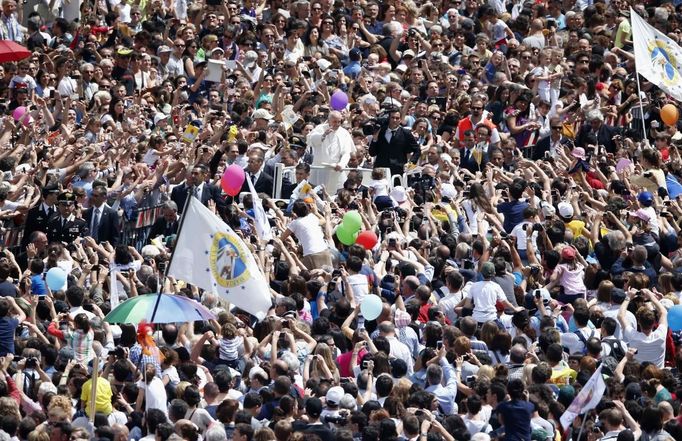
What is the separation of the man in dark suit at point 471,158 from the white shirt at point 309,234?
3.99 metres

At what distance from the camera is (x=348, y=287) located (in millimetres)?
19891

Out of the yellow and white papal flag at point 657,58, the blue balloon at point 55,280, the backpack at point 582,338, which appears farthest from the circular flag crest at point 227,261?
the yellow and white papal flag at point 657,58

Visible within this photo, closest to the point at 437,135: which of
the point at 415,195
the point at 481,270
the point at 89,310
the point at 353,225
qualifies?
the point at 415,195

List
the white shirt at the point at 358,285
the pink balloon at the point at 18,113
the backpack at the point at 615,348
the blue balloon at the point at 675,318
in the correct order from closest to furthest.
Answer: the backpack at the point at 615,348 → the blue balloon at the point at 675,318 → the white shirt at the point at 358,285 → the pink balloon at the point at 18,113

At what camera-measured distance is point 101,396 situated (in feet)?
54.2

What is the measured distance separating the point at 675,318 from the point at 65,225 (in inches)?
261

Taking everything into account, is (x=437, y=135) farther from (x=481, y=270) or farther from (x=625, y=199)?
(x=481, y=270)

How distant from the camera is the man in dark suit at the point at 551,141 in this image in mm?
26234

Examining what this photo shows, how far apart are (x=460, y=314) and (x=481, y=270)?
66 centimetres

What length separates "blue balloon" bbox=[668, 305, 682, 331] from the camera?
767 inches

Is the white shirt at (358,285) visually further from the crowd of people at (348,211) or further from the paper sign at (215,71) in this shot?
the paper sign at (215,71)

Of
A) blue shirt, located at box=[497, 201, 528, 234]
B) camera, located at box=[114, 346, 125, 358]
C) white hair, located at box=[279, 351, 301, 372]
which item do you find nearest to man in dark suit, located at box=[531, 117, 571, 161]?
blue shirt, located at box=[497, 201, 528, 234]

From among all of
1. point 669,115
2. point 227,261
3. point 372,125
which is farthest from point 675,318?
point 669,115

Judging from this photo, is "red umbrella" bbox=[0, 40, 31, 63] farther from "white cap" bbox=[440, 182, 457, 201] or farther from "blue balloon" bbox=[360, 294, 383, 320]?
"blue balloon" bbox=[360, 294, 383, 320]
